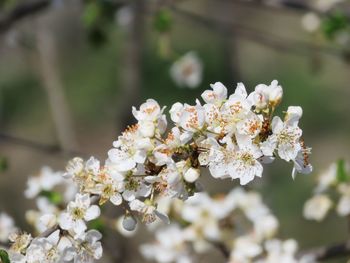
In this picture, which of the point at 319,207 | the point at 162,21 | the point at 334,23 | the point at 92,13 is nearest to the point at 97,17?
the point at 92,13

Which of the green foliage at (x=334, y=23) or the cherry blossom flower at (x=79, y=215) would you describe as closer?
the cherry blossom flower at (x=79, y=215)

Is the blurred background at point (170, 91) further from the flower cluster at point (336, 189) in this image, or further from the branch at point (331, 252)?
the branch at point (331, 252)

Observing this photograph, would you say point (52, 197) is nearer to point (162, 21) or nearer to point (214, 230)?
point (214, 230)

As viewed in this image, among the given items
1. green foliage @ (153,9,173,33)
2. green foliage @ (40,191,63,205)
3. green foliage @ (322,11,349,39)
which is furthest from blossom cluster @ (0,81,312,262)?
green foliage @ (322,11,349,39)

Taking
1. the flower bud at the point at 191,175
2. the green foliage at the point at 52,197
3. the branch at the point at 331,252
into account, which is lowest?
the flower bud at the point at 191,175

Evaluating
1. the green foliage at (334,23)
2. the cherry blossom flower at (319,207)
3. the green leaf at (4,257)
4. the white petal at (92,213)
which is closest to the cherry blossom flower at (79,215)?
the white petal at (92,213)

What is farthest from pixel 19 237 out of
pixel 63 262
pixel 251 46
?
pixel 251 46

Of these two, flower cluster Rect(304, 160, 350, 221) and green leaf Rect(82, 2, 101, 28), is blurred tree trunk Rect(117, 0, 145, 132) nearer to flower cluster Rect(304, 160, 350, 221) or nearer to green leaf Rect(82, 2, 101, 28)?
green leaf Rect(82, 2, 101, 28)
